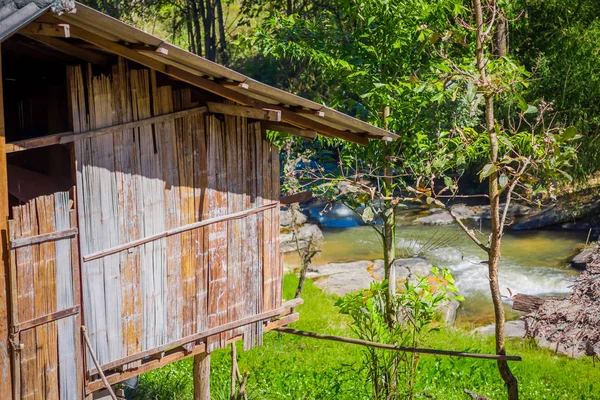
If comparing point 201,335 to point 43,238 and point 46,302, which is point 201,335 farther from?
point 43,238

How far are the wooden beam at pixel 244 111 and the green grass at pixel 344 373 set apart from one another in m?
3.75

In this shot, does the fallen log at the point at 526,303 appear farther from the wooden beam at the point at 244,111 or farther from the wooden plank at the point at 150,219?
the wooden plank at the point at 150,219

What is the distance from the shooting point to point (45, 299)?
457 cm

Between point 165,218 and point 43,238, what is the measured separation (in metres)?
1.06

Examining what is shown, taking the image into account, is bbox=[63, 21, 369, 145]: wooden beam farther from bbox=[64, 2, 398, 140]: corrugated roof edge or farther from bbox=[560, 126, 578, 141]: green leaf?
bbox=[560, 126, 578, 141]: green leaf

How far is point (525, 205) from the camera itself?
1895 centimetres

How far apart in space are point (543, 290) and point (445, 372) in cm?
548

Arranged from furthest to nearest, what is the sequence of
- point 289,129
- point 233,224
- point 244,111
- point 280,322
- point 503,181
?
1. point 280,322
2. point 289,129
3. point 503,181
4. point 233,224
5. point 244,111

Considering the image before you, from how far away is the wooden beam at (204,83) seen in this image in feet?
14.6

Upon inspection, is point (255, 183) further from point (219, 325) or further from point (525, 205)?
point (525, 205)

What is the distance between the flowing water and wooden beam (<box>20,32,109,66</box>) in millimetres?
9049

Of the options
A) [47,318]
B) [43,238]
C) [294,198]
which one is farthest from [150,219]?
[294,198]

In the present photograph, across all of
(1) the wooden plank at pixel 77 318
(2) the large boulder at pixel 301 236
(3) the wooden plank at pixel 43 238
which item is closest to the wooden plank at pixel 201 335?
(1) the wooden plank at pixel 77 318

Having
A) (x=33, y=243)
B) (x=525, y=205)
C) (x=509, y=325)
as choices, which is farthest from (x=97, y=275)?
(x=525, y=205)
